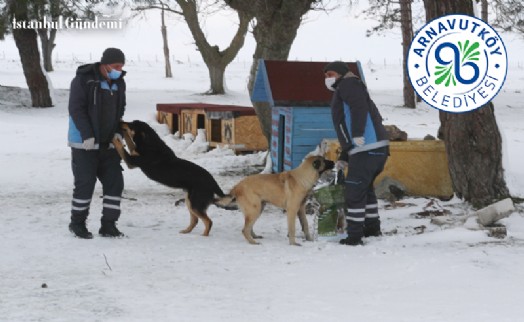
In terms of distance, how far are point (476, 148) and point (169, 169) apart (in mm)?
3464

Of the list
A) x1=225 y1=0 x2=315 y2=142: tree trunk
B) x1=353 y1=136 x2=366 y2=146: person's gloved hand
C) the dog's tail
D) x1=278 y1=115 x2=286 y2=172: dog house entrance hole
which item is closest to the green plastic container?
x1=353 y1=136 x2=366 y2=146: person's gloved hand

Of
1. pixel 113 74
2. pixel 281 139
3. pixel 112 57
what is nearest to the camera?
pixel 112 57

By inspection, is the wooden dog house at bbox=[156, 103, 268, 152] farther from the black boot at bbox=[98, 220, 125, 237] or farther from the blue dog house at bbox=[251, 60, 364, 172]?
the black boot at bbox=[98, 220, 125, 237]

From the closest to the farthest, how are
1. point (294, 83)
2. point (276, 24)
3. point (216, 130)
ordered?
point (294, 83) < point (276, 24) < point (216, 130)

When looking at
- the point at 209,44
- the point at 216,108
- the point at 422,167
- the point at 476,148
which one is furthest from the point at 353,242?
the point at 209,44

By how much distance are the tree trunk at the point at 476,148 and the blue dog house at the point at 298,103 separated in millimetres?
2881

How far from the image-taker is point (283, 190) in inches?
272

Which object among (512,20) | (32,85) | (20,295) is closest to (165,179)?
(20,295)

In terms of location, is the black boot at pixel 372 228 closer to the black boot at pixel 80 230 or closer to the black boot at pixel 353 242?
the black boot at pixel 353 242

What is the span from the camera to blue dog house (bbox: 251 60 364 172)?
1102 cm

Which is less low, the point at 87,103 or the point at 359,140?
the point at 87,103

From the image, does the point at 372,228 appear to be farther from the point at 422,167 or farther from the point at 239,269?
the point at 422,167

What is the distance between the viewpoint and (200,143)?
1573 centimetres

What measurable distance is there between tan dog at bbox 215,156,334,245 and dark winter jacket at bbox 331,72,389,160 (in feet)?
1.09
